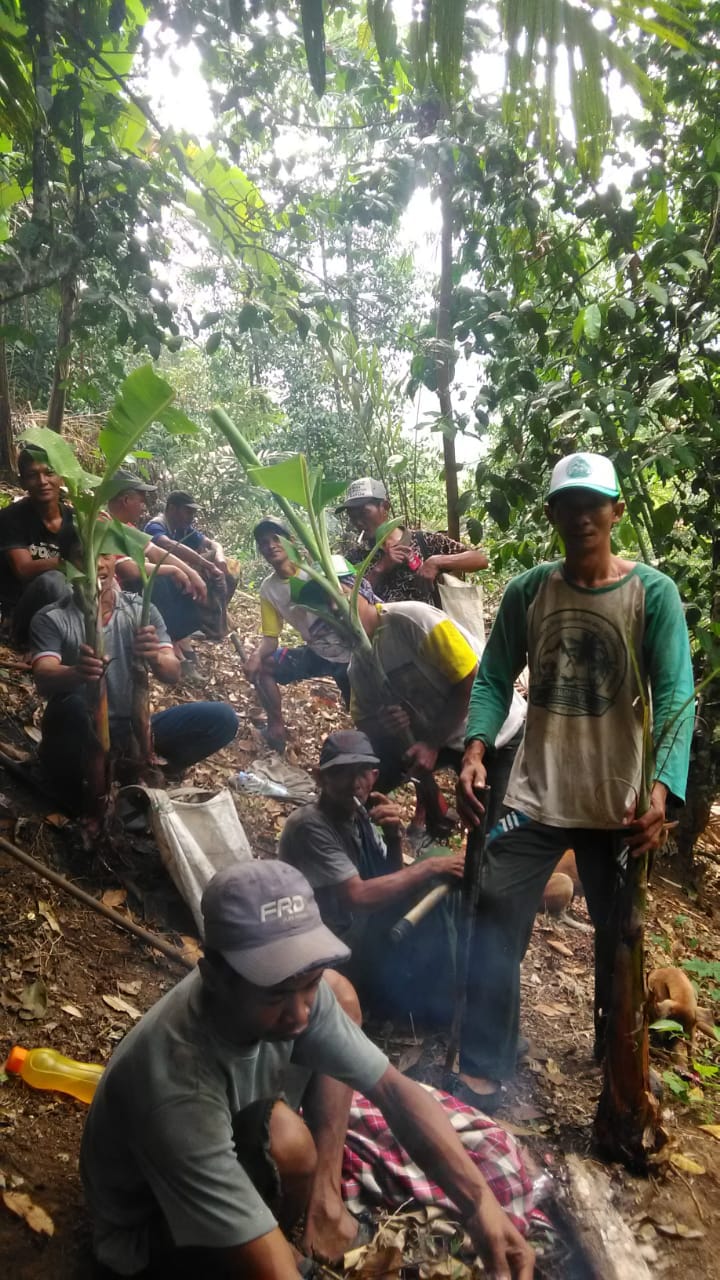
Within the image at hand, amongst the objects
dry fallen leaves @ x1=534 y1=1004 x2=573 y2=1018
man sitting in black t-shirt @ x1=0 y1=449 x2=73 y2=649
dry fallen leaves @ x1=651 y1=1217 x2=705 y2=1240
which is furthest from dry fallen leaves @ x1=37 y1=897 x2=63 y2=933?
dry fallen leaves @ x1=651 y1=1217 x2=705 y2=1240

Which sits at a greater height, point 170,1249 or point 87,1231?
point 170,1249

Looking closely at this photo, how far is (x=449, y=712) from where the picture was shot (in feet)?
13.0

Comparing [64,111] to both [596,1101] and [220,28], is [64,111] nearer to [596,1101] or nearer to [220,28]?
[220,28]

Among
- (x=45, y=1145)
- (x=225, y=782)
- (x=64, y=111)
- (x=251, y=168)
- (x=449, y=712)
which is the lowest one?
(x=45, y=1145)

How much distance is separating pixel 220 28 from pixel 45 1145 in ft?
13.0

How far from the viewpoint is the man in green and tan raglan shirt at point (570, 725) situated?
268 centimetres

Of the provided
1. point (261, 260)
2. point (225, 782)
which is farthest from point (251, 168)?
point (225, 782)

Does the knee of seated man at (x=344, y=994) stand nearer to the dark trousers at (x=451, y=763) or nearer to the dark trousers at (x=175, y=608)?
the dark trousers at (x=451, y=763)

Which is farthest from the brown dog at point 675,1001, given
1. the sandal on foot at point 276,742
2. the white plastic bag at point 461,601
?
the sandal on foot at point 276,742

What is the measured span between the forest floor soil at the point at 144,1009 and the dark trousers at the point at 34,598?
1.65 feet

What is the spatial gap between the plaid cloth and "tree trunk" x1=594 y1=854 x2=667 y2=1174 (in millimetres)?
328

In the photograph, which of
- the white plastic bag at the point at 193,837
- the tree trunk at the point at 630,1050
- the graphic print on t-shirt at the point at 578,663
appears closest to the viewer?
the tree trunk at the point at 630,1050

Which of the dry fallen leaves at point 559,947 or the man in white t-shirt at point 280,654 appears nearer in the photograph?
Answer: the dry fallen leaves at point 559,947

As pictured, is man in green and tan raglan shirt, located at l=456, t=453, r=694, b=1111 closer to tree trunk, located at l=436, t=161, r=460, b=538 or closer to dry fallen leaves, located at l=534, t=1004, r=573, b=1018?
dry fallen leaves, located at l=534, t=1004, r=573, b=1018
